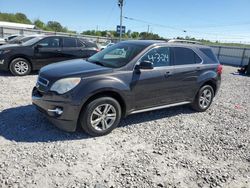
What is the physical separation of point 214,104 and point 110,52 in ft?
11.7

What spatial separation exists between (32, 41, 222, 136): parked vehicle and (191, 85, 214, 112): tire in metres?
0.03

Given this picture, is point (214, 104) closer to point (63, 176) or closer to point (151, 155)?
point (151, 155)

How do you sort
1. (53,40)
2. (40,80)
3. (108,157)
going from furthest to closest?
(53,40), (40,80), (108,157)

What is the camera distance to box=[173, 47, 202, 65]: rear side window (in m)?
5.61

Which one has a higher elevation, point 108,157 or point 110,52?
point 110,52

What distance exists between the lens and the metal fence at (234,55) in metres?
23.7

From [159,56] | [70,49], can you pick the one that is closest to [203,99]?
[159,56]

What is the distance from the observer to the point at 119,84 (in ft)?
14.9

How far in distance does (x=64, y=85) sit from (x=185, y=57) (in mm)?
2974

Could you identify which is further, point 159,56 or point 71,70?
point 159,56

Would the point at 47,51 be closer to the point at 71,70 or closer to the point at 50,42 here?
the point at 50,42

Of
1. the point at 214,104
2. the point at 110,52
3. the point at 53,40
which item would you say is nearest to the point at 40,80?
the point at 110,52

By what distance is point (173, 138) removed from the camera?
15.5 ft

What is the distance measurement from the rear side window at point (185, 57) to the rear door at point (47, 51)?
5.63 m
